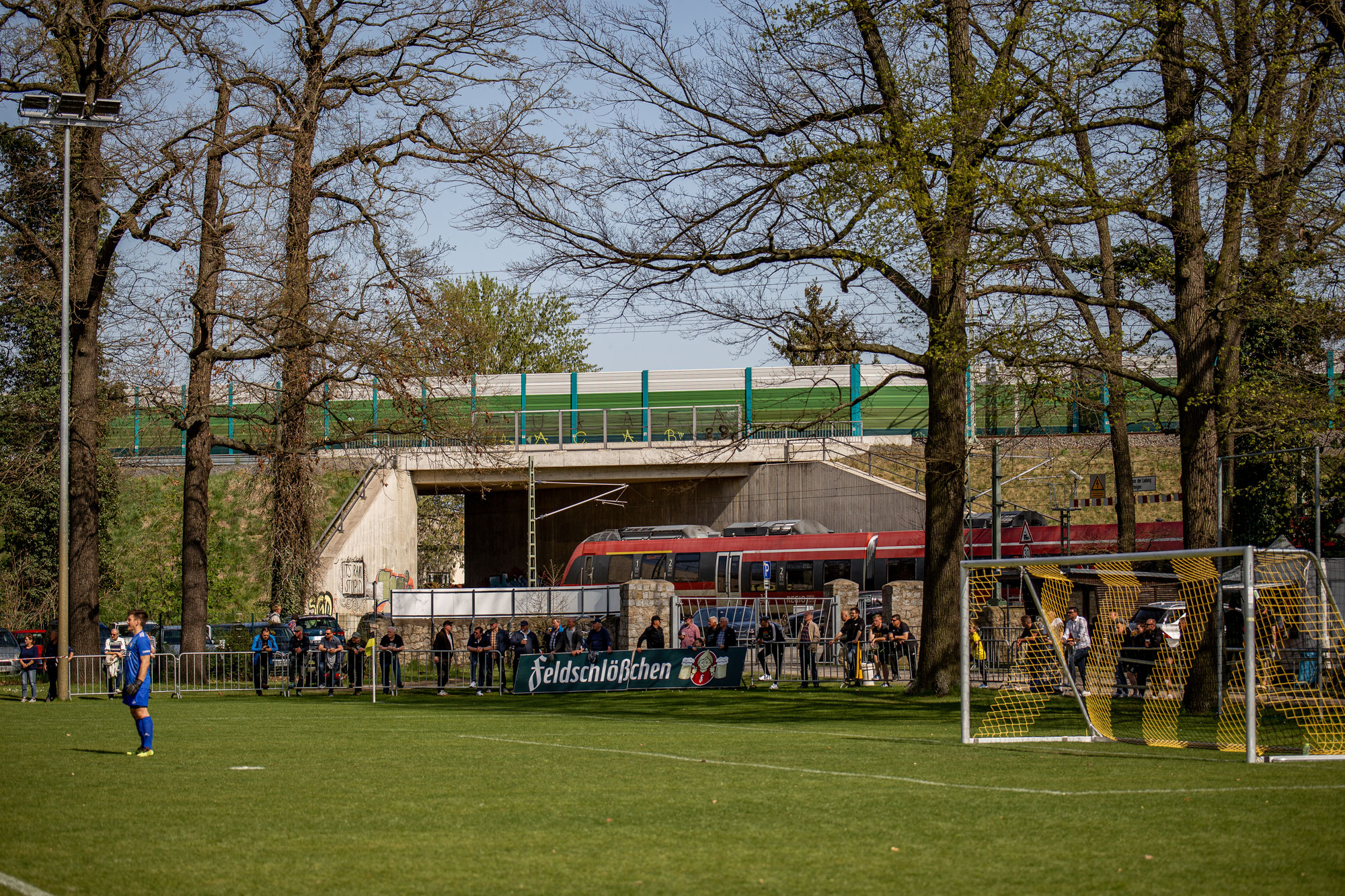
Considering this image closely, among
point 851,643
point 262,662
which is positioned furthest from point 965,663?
point 262,662

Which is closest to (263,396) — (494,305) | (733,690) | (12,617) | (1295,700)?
(733,690)

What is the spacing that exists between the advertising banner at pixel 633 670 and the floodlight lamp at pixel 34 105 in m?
13.6

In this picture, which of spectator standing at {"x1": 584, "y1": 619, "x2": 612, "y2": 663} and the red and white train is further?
the red and white train

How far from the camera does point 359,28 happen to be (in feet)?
94.7

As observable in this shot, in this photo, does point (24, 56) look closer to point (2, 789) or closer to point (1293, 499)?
point (2, 789)

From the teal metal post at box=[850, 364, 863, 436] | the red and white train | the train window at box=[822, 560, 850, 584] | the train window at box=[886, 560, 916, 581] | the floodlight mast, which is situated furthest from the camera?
the teal metal post at box=[850, 364, 863, 436]

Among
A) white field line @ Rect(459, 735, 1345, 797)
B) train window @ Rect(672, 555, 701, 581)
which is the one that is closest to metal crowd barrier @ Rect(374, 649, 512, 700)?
train window @ Rect(672, 555, 701, 581)

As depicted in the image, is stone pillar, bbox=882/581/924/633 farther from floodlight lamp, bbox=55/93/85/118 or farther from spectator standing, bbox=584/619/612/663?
floodlight lamp, bbox=55/93/85/118

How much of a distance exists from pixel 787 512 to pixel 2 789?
127 ft

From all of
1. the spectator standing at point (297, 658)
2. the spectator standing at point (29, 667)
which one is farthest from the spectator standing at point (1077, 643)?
the spectator standing at point (29, 667)

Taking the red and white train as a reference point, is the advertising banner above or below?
below

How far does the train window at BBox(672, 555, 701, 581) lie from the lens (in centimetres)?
4166

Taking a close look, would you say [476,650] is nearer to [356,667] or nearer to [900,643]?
[356,667]

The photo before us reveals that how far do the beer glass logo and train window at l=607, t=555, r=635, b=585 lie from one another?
18227 millimetres
